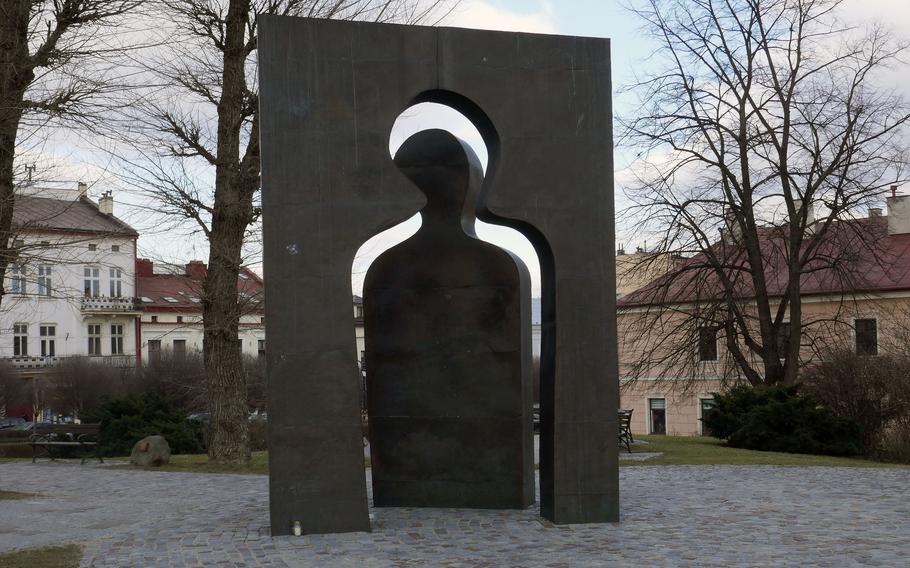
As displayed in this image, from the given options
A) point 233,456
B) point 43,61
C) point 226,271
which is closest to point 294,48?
point 43,61

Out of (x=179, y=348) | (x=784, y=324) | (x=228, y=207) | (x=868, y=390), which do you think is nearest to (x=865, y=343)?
(x=784, y=324)

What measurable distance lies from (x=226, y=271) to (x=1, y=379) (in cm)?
2987

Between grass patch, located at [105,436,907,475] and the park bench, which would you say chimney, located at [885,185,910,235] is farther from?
the park bench

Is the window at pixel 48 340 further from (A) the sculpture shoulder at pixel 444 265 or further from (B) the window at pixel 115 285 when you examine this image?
(A) the sculpture shoulder at pixel 444 265

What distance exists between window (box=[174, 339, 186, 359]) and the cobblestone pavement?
34.8 metres

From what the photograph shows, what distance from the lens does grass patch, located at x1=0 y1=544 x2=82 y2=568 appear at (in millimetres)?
8883

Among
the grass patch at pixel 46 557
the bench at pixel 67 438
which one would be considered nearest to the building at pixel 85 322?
the bench at pixel 67 438

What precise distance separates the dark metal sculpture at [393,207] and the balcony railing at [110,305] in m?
50.4

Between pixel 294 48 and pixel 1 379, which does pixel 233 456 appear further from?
pixel 1 379

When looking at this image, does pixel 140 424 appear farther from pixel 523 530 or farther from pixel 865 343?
pixel 865 343

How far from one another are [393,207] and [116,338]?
52988mm

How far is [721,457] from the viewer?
1959 cm

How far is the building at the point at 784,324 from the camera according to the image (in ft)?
89.1

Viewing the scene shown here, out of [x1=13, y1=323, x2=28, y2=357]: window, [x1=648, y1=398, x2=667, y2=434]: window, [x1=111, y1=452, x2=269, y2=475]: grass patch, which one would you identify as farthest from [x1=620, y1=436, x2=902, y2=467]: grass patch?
[x1=13, y1=323, x2=28, y2=357]: window
